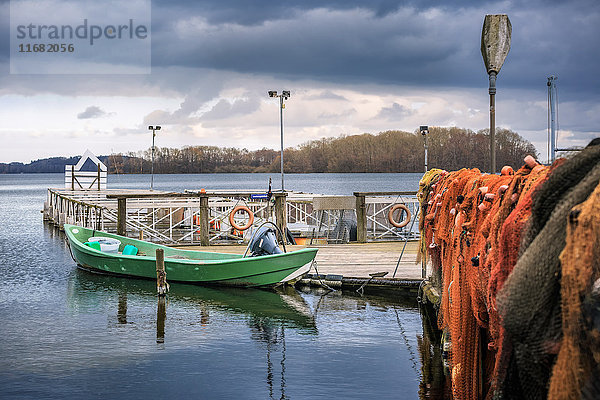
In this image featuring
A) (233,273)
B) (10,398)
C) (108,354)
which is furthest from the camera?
(233,273)

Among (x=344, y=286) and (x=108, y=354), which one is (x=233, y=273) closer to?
(x=344, y=286)

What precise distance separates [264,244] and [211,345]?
3.55 m

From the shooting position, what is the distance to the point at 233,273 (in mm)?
13219

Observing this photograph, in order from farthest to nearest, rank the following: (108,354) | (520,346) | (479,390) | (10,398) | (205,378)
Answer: (108,354)
(205,378)
(10,398)
(479,390)
(520,346)

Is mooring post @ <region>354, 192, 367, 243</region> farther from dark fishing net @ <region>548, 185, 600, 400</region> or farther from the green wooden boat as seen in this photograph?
dark fishing net @ <region>548, 185, 600, 400</region>

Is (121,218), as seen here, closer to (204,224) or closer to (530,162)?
(204,224)

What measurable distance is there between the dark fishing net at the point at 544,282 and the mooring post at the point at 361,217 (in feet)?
45.9

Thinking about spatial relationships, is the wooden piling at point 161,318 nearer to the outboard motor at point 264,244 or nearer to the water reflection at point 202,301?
the water reflection at point 202,301

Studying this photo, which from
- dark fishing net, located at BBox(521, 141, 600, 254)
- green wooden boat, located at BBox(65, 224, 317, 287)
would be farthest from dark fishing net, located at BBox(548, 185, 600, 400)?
green wooden boat, located at BBox(65, 224, 317, 287)

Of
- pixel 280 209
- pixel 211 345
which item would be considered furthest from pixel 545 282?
pixel 280 209

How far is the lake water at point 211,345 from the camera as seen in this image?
7934 millimetres

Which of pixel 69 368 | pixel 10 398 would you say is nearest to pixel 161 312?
pixel 69 368

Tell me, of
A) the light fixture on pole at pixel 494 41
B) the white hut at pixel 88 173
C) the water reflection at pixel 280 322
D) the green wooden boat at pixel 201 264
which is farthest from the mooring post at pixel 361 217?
the white hut at pixel 88 173

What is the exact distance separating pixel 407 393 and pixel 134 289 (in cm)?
784
